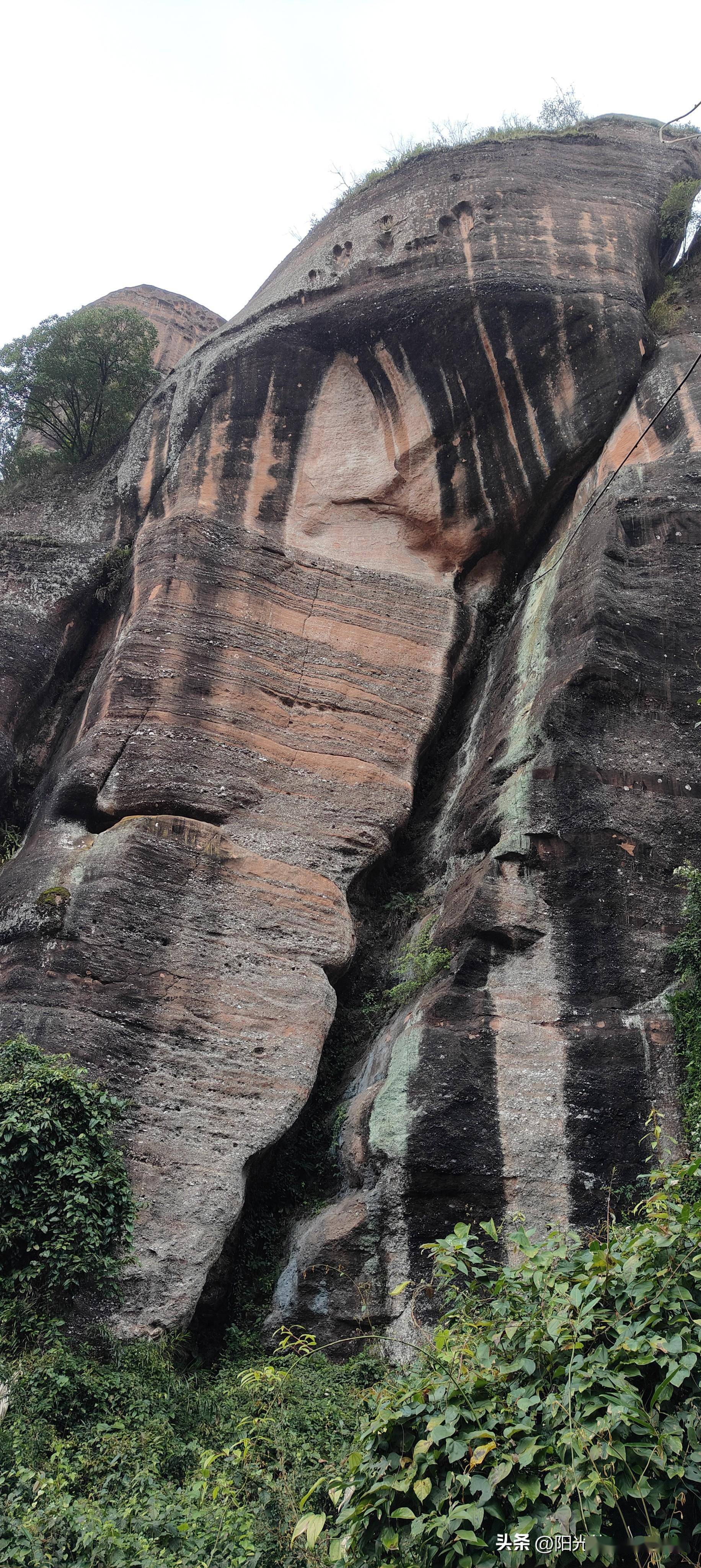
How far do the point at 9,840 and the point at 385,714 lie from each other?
14.2ft

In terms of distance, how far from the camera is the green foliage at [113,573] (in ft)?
46.6

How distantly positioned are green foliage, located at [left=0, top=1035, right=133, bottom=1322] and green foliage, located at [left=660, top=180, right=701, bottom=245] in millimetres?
13416

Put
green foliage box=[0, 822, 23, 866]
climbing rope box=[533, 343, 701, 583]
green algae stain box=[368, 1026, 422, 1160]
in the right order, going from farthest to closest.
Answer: green foliage box=[0, 822, 23, 866]
climbing rope box=[533, 343, 701, 583]
green algae stain box=[368, 1026, 422, 1160]

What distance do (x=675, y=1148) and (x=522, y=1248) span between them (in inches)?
124

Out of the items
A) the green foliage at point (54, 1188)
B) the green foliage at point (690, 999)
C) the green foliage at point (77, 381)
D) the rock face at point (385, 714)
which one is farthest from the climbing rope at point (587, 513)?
the green foliage at point (77, 381)

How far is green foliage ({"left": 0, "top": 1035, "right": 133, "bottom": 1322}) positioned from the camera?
821 cm

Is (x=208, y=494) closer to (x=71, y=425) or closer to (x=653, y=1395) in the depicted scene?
(x=71, y=425)

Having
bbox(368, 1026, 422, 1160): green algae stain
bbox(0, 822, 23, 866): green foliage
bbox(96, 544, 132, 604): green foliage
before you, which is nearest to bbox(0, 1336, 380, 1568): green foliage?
bbox(368, 1026, 422, 1160): green algae stain

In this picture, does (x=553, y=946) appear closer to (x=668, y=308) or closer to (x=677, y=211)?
(x=668, y=308)

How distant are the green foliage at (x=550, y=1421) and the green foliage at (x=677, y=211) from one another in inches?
547

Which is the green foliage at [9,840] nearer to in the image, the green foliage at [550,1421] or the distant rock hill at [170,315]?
the green foliage at [550,1421]

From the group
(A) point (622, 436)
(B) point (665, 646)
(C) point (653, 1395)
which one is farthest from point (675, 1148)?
(A) point (622, 436)

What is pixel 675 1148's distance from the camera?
27.8 feet

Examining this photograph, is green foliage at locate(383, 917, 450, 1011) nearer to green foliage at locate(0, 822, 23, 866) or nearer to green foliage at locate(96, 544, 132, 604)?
green foliage at locate(0, 822, 23, 866)
